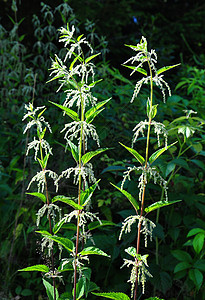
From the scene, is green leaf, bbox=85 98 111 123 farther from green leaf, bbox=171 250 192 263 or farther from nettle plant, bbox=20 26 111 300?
green leaf, bbox=171 250 192 263

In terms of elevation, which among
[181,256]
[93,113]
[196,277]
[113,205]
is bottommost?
[196,277]

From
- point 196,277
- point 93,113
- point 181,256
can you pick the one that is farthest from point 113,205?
point 93,113

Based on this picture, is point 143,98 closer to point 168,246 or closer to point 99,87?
point 99,87

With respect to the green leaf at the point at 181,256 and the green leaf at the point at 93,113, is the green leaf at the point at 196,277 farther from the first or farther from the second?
the green leaf at the point at 93,113

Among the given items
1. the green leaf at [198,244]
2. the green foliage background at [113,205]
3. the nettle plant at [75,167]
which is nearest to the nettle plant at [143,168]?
the nettle plant at [75,167]

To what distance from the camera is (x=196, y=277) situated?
7.68 ft

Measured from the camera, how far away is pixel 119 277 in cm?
255

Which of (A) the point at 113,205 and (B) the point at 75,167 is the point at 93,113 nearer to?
(B) the point at 75,167

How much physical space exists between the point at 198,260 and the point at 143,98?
1.44 meters

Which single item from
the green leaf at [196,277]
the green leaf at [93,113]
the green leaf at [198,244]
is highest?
the green leaf at [93,113]

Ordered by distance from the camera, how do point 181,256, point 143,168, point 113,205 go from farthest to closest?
point 113,205 → point 181,256 → point 143,168

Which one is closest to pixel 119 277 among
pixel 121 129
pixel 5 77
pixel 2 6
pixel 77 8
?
pixel 121 129

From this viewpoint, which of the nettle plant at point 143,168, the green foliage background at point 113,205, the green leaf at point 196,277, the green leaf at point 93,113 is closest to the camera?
the nettle plant at point 143,168

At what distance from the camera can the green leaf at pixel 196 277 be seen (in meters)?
2.30
